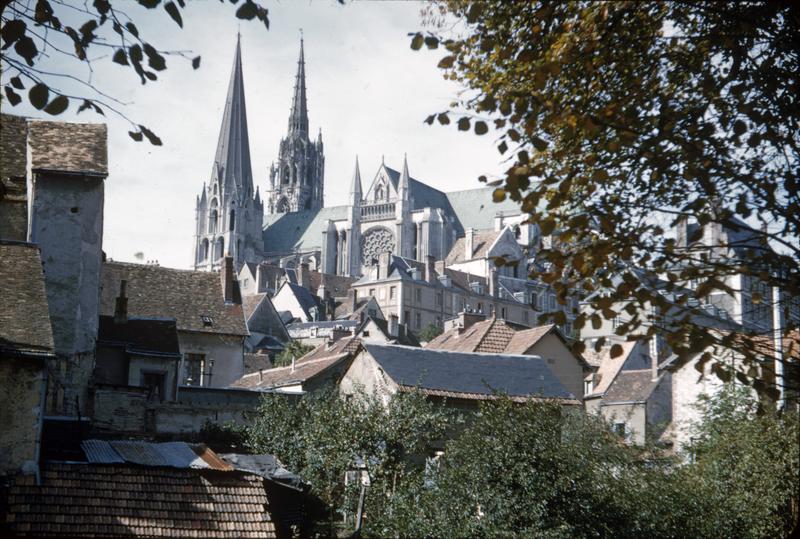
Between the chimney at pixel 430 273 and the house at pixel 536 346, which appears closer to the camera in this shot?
the house at pixel 536 346

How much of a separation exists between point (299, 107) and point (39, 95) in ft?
494

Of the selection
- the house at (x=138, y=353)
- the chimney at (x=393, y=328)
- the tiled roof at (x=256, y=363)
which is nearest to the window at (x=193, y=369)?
the house at (x=138, y=353)

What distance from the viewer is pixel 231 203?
5477 inches

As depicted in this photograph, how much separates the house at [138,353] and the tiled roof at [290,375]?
17.2 feet

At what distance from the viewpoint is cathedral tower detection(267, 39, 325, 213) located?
156m

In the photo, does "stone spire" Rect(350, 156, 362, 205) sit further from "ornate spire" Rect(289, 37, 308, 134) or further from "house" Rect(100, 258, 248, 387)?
"house" Rect(100, 258, 248, 387)

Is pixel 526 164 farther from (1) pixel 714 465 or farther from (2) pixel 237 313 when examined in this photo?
(2) pixel 237 313

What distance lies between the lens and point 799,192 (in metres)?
Result: 9.67

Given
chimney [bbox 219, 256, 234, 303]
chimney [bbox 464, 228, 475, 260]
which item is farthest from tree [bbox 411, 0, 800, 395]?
chimney [bbox 464, 228, 475, 260]

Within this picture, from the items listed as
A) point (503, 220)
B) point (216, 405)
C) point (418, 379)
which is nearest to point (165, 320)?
point (216, 405)

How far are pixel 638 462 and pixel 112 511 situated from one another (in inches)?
413

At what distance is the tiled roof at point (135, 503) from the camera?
52.1 ft

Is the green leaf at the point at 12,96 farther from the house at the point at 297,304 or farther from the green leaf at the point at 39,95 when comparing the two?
the house at the point at 297,304

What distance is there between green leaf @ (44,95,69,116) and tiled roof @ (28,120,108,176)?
1668 cm
